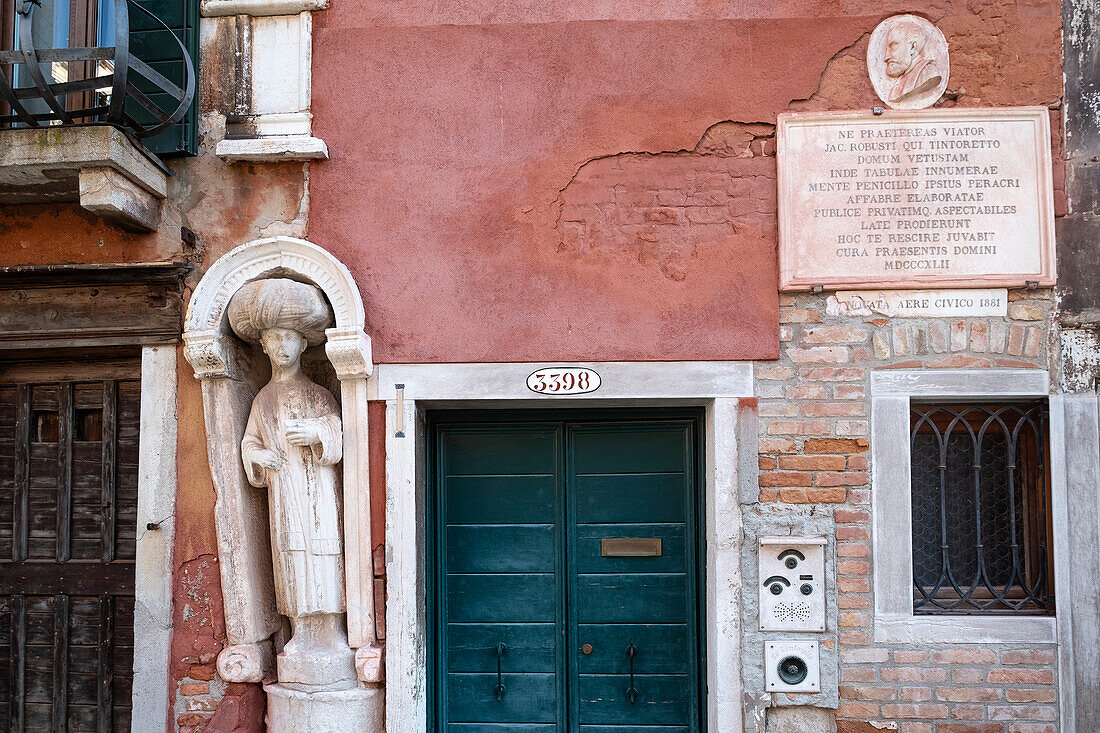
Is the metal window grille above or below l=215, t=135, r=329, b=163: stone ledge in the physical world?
below

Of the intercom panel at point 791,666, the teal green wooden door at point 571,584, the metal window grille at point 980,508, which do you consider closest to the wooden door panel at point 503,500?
the teal green wooden door at point 571,584

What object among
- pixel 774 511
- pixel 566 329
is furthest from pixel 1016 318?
pixel 566 329

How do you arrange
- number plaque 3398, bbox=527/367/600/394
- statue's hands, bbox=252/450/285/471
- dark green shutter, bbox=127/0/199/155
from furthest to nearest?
dark green shutter, bbox=127/0/199/155, number plaque 3398, bbox=527/367/600/394, statue's hands, bbox=252/450/285/471

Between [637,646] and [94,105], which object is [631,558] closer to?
[637,646]

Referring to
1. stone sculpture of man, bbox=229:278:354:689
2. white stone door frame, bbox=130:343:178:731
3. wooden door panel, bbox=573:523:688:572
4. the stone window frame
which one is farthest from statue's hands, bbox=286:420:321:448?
the stone window frame

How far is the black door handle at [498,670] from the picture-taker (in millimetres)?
3988

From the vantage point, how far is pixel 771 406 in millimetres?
3705

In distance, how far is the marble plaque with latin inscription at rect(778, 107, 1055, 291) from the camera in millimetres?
3680

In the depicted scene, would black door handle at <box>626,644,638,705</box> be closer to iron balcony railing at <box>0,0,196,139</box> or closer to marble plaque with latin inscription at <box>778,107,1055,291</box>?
marble plaque with latin inscription at <box>778,107,1055,291</box>

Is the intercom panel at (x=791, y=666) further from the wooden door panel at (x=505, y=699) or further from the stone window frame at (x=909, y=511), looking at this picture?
the wooden door panel at (x=505, y=699)

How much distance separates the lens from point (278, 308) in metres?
3.56

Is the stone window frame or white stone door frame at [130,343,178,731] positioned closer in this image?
the stone window frame

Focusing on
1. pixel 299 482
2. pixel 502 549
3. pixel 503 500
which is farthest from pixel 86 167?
pixel 502 549

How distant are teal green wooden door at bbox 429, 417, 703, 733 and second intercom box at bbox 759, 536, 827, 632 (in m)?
0.42
